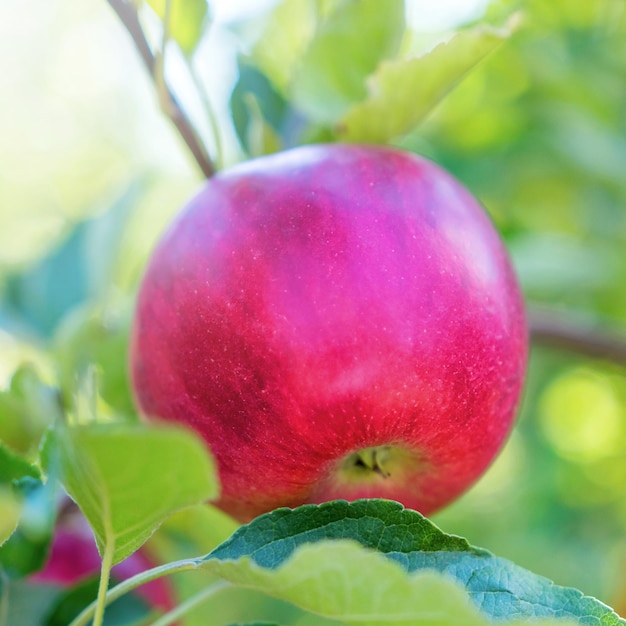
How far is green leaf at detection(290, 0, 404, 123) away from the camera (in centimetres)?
84

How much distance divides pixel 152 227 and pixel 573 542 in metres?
1.23

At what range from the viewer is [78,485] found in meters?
0.52

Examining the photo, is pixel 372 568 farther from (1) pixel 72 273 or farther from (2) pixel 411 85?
(1) pixel 72 273

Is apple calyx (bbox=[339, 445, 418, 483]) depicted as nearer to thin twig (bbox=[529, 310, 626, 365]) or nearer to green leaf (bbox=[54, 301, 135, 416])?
green leaf (bbox=[54, 301, 135, 416])

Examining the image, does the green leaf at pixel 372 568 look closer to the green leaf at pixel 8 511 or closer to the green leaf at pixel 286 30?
the green leaf at pixel 8 511

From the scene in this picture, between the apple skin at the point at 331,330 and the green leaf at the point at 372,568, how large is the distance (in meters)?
0.06

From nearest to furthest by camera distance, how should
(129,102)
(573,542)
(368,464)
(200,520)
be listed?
(368,464) → (200,520) → (573,542) → (129,102)

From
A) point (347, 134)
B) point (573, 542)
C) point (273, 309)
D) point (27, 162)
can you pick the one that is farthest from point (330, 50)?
point (27, 162)

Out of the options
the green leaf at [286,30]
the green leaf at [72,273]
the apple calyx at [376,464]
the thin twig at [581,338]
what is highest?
the green leaf at [286,30]

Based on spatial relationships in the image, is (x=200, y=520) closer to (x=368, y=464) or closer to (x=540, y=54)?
(x=368, y=464)

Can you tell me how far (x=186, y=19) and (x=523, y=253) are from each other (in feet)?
2.24

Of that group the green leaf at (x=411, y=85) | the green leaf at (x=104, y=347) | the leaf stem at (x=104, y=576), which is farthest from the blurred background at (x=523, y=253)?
the leaf stem at (x=104, y=576)

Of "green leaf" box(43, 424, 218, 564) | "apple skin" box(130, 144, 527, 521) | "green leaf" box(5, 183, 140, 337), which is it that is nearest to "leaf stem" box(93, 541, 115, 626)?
"green leaf" box(43, 424, 218, 564)

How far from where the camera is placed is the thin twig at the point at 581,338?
112cm
